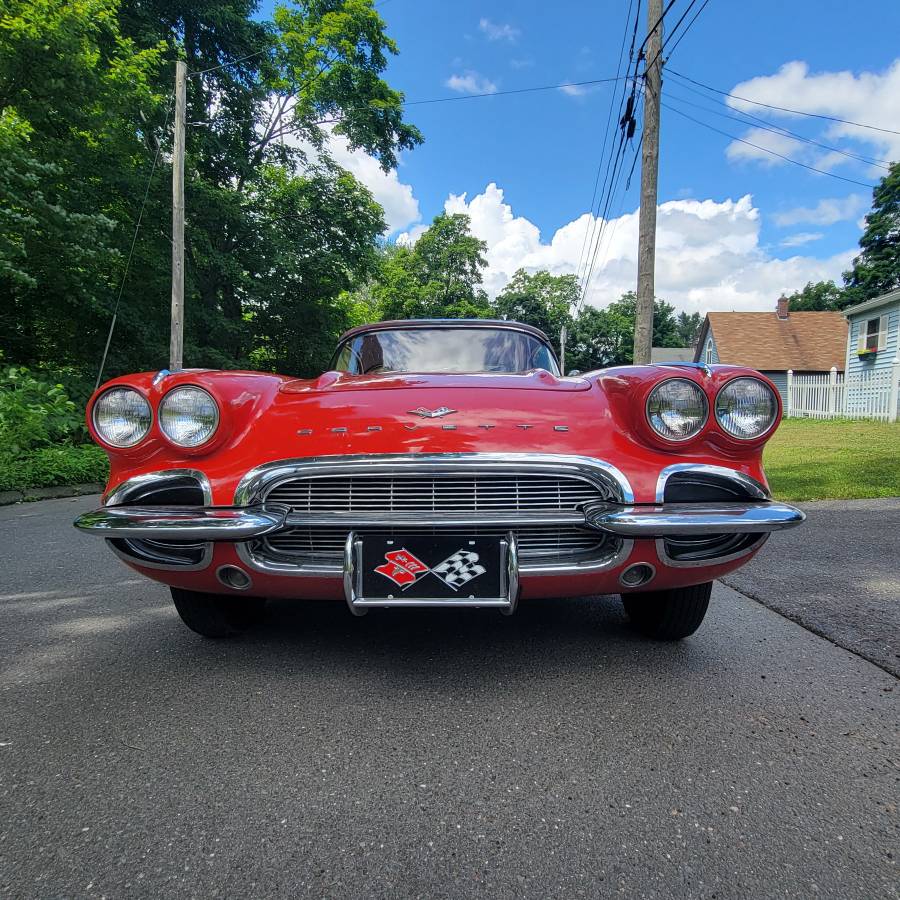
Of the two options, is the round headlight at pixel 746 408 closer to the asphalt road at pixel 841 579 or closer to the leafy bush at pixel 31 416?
the asphalt road at pixel 841 579

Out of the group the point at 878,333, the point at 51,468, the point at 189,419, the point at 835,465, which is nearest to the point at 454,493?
the point at 189,419

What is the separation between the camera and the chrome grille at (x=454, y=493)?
1695mm

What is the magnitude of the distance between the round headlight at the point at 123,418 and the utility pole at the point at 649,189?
6258 millimetres

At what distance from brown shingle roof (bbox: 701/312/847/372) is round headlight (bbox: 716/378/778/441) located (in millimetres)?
27163

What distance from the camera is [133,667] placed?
1974 millimetres

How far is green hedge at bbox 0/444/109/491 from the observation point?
6.27 meters

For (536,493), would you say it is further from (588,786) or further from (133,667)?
(133,667)

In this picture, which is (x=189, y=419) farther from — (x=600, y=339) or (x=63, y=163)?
(x=600, y=339)

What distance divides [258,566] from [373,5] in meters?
18.2

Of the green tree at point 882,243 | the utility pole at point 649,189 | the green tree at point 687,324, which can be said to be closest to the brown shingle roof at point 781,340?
the green tree at point 882,243

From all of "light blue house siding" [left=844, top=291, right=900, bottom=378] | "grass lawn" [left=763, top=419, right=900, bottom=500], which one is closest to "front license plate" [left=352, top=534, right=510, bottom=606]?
"grass lawn" [left=763, top=419, right=900, bottom=500]

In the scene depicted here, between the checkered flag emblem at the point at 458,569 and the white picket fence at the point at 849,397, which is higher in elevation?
the white picket fence at the point at 849,397

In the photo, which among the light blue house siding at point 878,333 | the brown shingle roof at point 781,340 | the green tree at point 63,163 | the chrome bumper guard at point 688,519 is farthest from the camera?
the brown shingle roof at point 781,340

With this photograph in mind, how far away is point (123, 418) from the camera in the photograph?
1.85m
